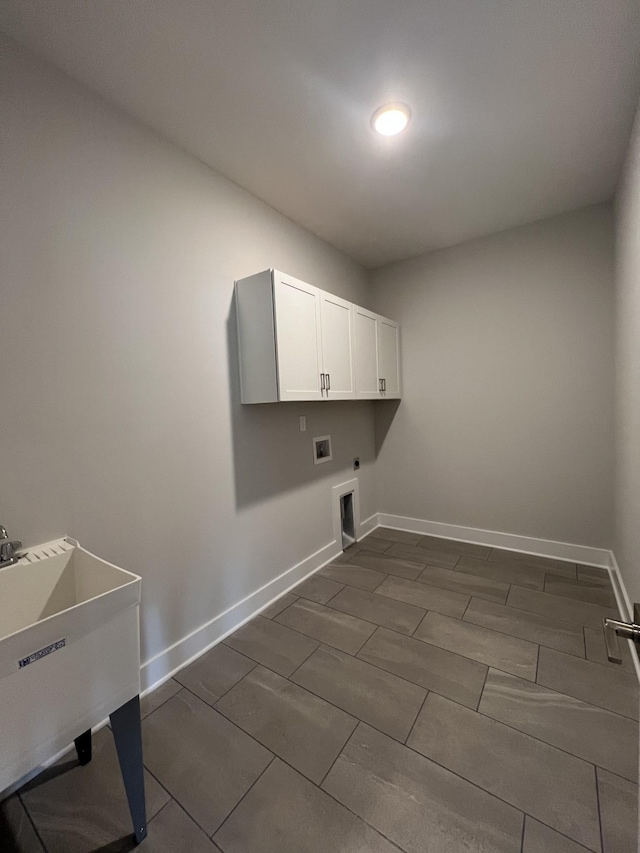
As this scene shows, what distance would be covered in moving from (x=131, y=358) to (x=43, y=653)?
122 centimetres

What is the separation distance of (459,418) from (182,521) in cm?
258

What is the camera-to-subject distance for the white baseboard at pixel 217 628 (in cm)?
171

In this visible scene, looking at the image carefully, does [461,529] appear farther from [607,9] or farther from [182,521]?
[607,9]

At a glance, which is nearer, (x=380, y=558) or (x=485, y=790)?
(x=485, y=790)

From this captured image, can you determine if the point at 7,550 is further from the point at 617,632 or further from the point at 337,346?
the point at 337,346

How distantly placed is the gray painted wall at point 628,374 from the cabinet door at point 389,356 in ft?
5.54

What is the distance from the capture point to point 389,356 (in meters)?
3.33

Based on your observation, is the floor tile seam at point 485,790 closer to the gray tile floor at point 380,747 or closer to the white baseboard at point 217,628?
the gray tile floor at point 380,747

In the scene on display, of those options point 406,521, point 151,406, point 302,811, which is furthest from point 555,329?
point 302,811

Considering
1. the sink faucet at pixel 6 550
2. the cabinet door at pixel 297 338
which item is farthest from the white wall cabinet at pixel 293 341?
the sink faucet at pixel 6 550

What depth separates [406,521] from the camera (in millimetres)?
3623

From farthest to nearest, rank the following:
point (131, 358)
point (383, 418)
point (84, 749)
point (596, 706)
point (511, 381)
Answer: point (383, 418) < point (511, 381) < point (131, 358) < point (596, 706) < point (84, 749)

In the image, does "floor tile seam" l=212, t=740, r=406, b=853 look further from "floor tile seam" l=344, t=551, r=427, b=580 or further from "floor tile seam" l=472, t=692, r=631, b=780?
"floor tile seam" l=344, t=551, r=427, b=580

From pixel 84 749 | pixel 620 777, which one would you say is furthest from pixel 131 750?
pixel 620 777
